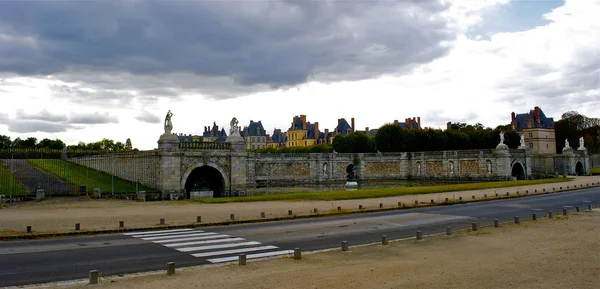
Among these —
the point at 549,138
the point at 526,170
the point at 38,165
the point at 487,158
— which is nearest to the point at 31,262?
the point at 38,165

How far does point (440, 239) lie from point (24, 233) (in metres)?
15.6

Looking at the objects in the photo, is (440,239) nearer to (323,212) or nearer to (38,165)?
(323,212)

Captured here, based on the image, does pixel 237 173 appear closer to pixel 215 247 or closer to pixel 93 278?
pixel 215 247

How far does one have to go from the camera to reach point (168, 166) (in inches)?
1404

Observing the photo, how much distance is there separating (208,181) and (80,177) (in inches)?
427

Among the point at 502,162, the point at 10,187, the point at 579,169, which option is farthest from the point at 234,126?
the point at 579,169

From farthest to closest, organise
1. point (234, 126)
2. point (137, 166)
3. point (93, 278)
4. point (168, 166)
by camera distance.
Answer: point (234, 126) → point (137, 166) → point (168, 166) → point (93, 278)

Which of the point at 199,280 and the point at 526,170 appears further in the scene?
the point at 526,170

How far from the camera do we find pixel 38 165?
4553 cm

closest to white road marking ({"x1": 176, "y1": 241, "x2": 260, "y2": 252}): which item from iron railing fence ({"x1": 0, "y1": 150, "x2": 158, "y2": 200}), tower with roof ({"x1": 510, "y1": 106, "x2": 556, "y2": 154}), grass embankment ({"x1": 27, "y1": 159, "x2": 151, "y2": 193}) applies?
iron railing fence ({"x1": 0, "y1": 150, "x2": 158, "y2": 200})

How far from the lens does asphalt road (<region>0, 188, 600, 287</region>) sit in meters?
12.1

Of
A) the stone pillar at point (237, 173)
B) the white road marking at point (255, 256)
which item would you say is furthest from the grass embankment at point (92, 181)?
the white road marking at point (255, 256)

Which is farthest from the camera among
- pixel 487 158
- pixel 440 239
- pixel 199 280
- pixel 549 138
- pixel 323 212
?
pixel 549 138

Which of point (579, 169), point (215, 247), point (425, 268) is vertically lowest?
point (425, 268)
